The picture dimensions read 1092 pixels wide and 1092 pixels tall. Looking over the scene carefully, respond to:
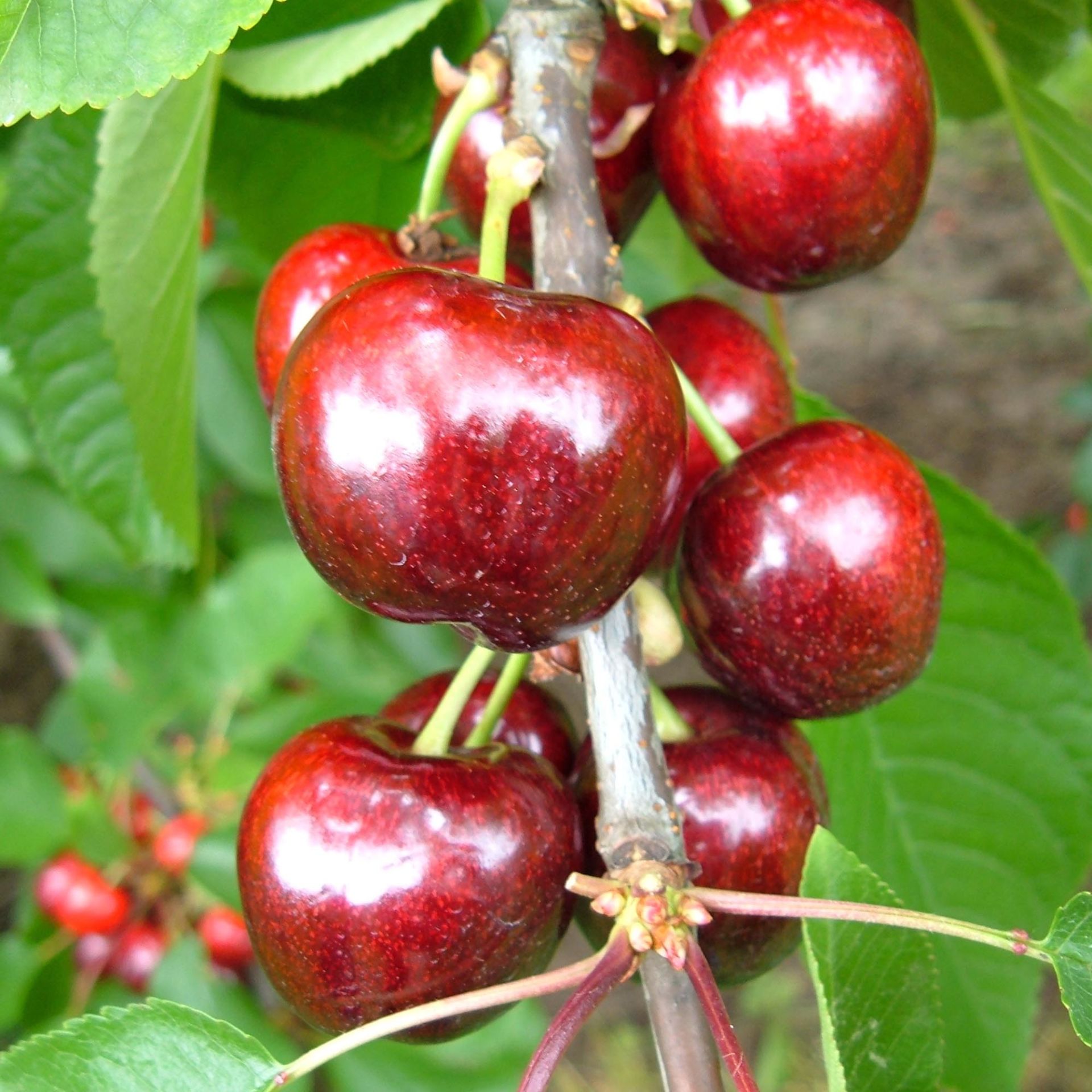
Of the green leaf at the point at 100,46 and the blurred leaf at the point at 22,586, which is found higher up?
the green leaf at the point at 100,46

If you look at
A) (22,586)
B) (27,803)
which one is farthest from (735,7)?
(27,803)

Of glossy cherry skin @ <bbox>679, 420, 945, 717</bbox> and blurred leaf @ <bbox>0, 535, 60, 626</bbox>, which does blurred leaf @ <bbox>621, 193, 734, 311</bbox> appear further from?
blurred leaf @ <bbox>0, 535, 60, 626</bbox>

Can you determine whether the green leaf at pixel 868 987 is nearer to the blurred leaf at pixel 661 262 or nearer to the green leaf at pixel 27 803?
the blurred leaf at pixel 661 262

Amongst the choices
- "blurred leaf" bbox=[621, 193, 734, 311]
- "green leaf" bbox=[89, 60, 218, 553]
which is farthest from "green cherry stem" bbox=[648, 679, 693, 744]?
"blurred leaf" bbox=[621, 193, 734, 311]

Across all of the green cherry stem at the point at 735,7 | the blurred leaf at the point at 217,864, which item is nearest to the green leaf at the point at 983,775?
the green cherry stem at the point at 735,7

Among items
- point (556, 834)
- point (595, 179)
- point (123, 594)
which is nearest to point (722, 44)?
point (595, 179)

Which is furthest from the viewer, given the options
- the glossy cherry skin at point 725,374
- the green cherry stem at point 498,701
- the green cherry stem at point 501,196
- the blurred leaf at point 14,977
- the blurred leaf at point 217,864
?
the blurred leaf at point 14,977
